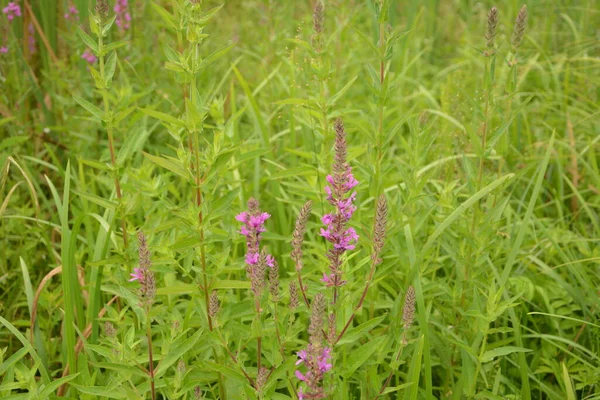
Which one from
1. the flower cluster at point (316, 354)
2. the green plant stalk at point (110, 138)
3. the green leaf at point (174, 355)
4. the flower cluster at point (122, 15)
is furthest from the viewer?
the flower cluster at point (122, 15)

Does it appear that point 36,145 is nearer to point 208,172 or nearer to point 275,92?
point 275,92

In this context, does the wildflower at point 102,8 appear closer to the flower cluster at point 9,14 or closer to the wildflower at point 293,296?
the wildflower at point 293,296

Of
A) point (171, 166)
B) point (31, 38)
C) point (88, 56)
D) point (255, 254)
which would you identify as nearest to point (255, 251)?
point (255, 254)

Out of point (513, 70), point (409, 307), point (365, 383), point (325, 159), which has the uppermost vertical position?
point (513, 70)

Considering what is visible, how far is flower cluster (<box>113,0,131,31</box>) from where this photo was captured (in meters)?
3.46

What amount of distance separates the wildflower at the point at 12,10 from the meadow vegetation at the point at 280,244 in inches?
0.7

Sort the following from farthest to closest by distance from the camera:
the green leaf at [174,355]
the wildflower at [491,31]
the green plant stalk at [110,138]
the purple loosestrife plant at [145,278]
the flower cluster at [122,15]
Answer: the flower cluster at [122,15] → the wildflower at [491,31] → the green plant stalk at [110,138] → the green leaf at [174,355] → the purple loosestrife plant at [145,278]

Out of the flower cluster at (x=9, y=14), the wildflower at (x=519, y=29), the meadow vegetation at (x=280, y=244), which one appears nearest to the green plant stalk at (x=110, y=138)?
the meadow vegetation at (x=280, y=244)

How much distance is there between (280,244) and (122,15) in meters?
1.60

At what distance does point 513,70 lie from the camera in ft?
7.22

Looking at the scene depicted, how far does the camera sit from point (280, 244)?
2.79 metres

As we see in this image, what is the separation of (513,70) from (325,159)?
663mm

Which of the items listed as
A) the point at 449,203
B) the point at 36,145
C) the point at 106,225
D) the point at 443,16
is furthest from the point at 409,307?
the point at 443,16

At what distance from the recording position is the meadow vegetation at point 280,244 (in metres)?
1.78
